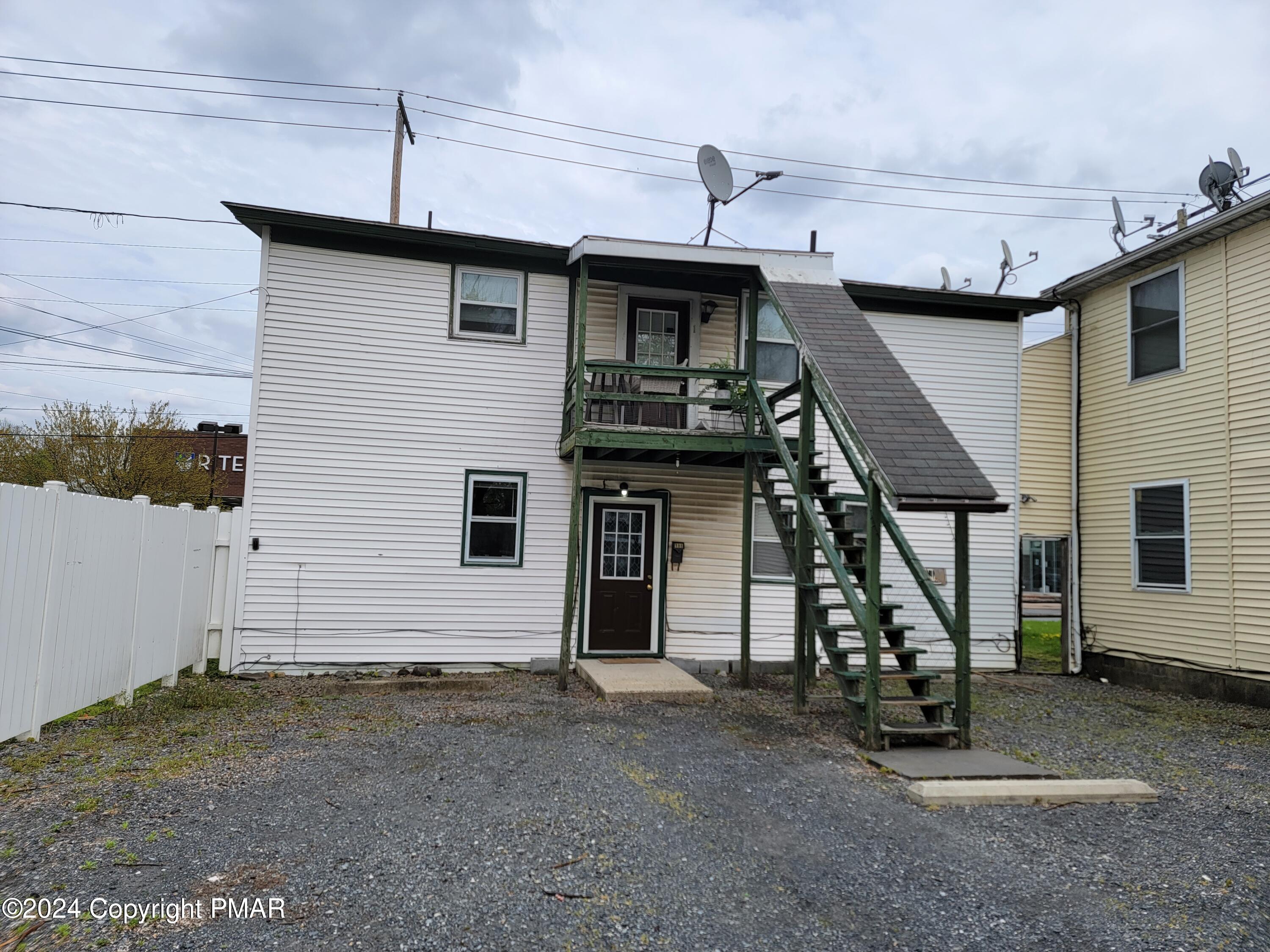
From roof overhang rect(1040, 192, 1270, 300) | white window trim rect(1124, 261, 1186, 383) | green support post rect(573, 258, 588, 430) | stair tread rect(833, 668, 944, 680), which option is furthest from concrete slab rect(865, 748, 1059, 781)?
roof overhang rect(1040, 192, 1270, 300)

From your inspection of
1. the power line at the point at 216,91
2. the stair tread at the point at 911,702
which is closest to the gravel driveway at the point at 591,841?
the stair tread at the point at 911,702

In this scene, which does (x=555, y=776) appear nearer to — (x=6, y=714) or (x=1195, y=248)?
(x=6, y=714)

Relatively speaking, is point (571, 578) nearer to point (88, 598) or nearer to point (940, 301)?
point (88, 598)

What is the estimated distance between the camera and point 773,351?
10242 millimetres

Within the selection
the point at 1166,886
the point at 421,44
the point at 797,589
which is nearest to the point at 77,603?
the point at 797,589

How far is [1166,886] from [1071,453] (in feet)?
29.7

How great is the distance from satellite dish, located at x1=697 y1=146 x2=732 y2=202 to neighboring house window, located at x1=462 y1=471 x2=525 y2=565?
15.8ft

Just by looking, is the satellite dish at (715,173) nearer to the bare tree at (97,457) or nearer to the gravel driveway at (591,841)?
the gravel driveway at (591,841)

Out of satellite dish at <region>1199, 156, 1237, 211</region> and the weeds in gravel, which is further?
satellite dish at <region>1199, 156, 1237, 211</region>

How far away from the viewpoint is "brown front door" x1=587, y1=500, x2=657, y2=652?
969 cm

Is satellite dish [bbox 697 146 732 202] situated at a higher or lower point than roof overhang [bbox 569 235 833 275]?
higher

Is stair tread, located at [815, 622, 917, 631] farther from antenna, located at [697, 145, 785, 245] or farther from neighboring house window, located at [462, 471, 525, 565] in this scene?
antenna, located at [697, 145, 785, 245]

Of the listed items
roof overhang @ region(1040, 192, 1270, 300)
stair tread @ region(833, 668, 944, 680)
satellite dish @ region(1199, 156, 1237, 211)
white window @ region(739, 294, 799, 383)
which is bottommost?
stair tread @ region(833, 668, 944, 680)

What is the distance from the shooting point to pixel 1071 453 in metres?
11.4
